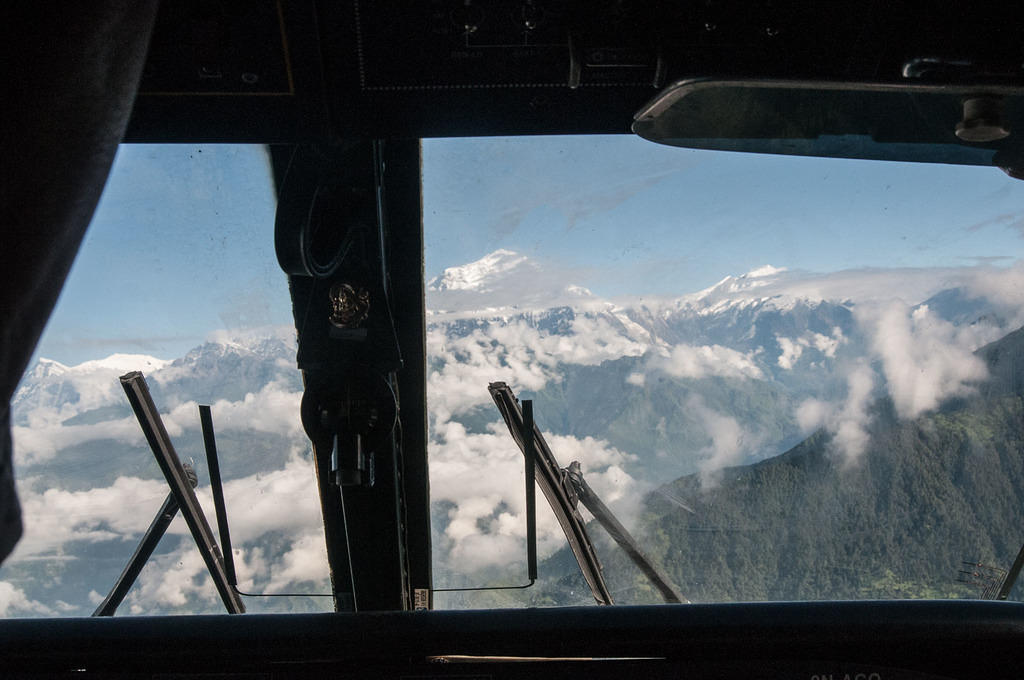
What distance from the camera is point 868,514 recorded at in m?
2.02

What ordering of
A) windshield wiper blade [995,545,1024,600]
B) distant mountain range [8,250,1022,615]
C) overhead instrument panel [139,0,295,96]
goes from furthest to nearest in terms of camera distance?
1. distant mountain range [8,250,1022,615]
2. windshield wiper blade [995,545,1024,600]
3. overhead instrument panel [139,0,295,96]

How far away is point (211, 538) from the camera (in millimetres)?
1916

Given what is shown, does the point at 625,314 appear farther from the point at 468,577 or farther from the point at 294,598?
the point at 294,598

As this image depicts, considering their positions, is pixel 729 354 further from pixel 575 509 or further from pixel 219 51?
pixel 219 51

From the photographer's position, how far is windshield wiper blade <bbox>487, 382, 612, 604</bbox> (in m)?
1.90

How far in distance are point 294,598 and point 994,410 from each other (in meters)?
1.91

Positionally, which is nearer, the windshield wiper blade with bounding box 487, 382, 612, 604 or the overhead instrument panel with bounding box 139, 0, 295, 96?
the overhead instrument panel with bounding box 139, 0, 295, 96

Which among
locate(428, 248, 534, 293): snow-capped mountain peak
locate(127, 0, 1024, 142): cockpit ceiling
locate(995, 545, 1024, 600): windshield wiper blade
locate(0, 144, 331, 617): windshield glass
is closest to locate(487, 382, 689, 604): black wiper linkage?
locate(428, 248, 534, 293): snow-capped mountain peak

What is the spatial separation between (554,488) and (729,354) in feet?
1.87

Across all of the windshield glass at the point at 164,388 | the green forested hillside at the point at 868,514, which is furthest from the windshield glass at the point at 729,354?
the windshield glass at the point at 164,388

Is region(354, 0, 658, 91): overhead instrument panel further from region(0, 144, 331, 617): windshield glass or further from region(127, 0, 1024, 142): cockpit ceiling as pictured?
region(0, 144, 331, 617): windshield glass

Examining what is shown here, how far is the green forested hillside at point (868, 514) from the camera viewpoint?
1.93 m

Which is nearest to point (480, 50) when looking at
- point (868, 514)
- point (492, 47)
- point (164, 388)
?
point (492, 47)

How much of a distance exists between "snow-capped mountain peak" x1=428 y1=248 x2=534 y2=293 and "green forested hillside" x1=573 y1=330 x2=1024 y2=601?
2.37ft
